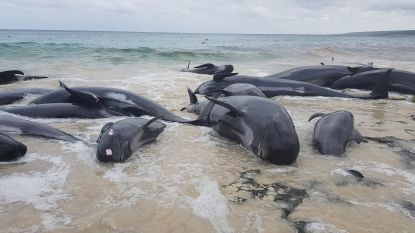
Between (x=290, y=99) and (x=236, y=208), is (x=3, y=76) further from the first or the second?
(x=236, y=208)

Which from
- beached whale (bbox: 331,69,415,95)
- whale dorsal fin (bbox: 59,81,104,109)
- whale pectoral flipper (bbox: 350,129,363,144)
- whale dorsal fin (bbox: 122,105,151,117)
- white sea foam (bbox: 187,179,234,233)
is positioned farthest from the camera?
→ beached whale (bbox: 331,69,415,95)

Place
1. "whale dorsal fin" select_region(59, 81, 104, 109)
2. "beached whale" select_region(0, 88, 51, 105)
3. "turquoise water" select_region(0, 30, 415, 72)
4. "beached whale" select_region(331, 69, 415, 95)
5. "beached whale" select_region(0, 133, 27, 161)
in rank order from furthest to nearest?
"turquoise water" select_region(0, 30, 415, 72)
"beached whale" select_region(331, 69, 415, 95)
"beached whale" select_region(0, 88, 51, 105)
"whale dorsal fin" select_region(59, 81, 104, 109)
"beached whale" select_region(0, 133, 27, 161)

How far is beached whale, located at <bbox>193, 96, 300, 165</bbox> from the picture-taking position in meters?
5.03

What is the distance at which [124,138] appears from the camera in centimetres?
543

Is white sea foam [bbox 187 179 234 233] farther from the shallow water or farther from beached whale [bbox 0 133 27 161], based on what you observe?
beached whale [bbox 0 133 27 161]

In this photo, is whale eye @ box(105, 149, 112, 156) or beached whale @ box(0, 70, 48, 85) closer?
whale eye @ box(105, 149, 112, 156)

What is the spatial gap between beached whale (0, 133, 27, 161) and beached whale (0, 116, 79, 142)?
0.89 metres

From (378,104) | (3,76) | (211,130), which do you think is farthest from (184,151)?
(3,76)

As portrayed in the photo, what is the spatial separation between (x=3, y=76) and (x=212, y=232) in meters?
10.9

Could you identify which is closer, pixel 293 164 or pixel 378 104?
pixel 293 164

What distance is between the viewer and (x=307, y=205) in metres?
3.91

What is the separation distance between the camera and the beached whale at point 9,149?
4965mm

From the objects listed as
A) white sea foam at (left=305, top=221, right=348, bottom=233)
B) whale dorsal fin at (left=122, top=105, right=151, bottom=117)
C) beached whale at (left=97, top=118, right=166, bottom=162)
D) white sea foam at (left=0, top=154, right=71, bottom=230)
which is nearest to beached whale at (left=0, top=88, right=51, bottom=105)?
whale dorsal fin at (left=122, top=105, right=151, bottom=117)

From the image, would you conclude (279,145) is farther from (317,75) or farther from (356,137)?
(317,75)
